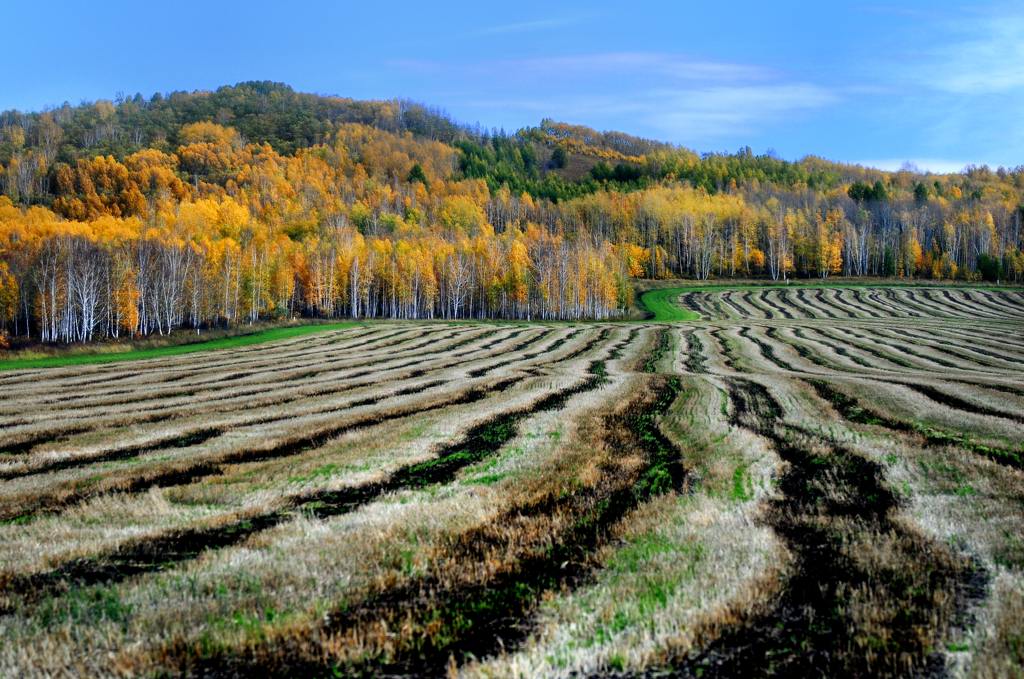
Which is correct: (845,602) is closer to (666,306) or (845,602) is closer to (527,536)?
(527,536)

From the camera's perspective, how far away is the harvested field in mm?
5629

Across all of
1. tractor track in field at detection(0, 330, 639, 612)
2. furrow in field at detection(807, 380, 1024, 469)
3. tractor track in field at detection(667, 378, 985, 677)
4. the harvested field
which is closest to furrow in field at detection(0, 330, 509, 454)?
the harvested field

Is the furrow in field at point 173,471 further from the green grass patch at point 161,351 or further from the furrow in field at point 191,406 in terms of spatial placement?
the green grass patch at point 161,351

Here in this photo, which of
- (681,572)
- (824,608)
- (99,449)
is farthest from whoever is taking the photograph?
(99,449)

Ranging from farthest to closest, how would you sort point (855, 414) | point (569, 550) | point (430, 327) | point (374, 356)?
point (430, 327), point (374, 356), point (855, 414), point (569, 550)

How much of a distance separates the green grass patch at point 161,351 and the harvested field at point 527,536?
28.8m

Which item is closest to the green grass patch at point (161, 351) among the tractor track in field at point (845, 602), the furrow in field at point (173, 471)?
the furrow in field at point (173, 471)

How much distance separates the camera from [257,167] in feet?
655

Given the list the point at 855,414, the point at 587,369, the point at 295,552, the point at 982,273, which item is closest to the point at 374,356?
the point at 587,369

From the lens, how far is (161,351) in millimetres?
55625

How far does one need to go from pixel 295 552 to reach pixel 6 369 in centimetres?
5075

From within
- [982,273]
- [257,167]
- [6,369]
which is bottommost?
[6,369]

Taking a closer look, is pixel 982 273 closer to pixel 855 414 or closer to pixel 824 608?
pixel 855 414

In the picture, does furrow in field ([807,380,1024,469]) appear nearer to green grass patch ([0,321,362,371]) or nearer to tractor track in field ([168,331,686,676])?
Result: tractor track in field ([168,331,686,676])
